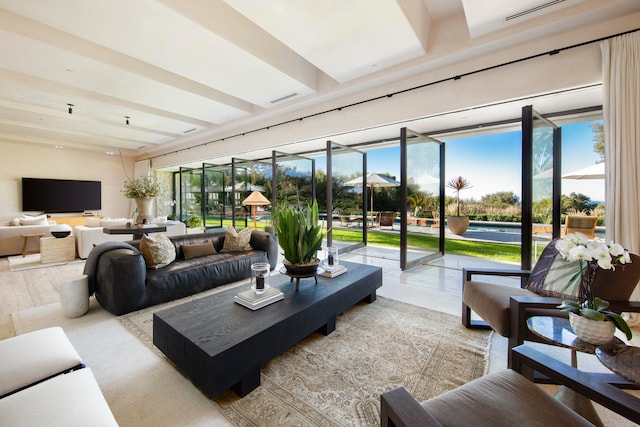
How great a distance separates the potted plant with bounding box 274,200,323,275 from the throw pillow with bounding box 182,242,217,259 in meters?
2.04

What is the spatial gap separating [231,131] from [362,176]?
12.3 ft

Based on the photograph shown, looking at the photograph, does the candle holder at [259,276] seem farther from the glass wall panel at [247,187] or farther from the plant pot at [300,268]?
the glass wall panel at [247,187]

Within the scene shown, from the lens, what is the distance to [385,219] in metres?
6.61

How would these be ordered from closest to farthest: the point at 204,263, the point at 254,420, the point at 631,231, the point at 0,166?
the point at 254,420
the point at 631,231
the point at 204,263
the point at 0,166

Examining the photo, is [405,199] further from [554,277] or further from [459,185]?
[459,185]

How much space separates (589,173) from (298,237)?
4352mm

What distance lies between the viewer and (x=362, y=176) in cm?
637

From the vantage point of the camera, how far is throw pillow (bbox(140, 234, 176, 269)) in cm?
321

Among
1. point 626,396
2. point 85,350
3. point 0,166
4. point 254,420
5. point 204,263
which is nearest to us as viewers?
point 626,396

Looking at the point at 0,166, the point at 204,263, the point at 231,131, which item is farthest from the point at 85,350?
the point at 0,166

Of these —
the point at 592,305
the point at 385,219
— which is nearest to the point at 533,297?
the point at 592,305

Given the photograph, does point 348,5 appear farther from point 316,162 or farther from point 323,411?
point 316,162

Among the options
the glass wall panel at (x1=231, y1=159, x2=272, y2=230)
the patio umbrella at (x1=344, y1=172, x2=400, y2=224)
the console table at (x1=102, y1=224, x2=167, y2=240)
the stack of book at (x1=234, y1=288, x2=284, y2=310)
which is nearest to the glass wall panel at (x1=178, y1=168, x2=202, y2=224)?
the glass wall panel at (x1=231, y1=159, x2=272, y2=230)

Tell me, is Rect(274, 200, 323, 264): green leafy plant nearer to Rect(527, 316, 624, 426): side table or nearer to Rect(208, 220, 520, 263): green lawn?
Rect(527, 316, 624, 426): side table
